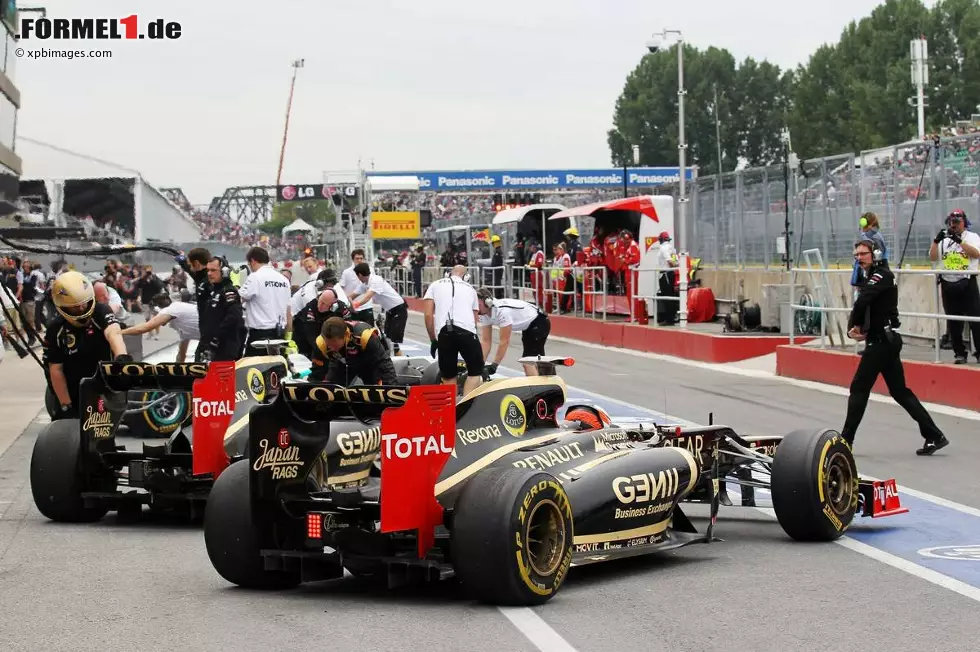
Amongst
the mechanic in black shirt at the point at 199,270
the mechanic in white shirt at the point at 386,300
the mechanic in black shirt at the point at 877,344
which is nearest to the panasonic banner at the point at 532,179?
the mechanic in white shirt at the point at 386,300

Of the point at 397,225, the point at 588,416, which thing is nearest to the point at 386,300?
the point at 588,416

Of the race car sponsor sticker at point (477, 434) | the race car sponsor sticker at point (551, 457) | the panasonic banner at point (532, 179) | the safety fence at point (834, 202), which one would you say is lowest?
the race car sponsor sticker at point (551, 457)

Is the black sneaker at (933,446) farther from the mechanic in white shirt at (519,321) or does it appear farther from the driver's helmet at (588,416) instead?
the mechanic in white shirt at (519,321)

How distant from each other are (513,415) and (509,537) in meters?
1.46

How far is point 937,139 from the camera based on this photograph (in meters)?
22.1

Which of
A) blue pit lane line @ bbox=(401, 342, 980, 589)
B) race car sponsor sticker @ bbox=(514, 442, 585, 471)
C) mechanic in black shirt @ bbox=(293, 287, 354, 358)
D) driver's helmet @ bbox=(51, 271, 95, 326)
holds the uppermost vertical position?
driver's helmet @ bbox=(51, 271, 95, 326)

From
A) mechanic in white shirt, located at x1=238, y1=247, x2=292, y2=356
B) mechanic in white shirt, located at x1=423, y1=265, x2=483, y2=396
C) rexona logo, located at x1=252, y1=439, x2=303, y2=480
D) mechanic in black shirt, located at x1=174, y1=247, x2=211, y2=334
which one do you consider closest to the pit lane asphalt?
rexona logo, located at x1=252, y1=439, x2=303, y2=480

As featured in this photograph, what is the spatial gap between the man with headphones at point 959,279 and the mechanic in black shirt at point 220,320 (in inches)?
301

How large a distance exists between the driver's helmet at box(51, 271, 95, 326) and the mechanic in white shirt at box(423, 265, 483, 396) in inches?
186

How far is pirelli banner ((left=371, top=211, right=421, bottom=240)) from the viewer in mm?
56844

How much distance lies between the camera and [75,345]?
11633 millimetres

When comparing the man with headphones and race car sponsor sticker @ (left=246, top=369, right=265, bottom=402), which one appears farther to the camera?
the man with headphones

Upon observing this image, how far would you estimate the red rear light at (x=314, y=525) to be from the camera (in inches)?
302

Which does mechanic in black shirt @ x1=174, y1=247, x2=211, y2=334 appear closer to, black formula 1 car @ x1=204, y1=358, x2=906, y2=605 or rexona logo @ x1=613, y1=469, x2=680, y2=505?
black formula 1 car @ x1=204, y1=358, x2=906, y2=605
